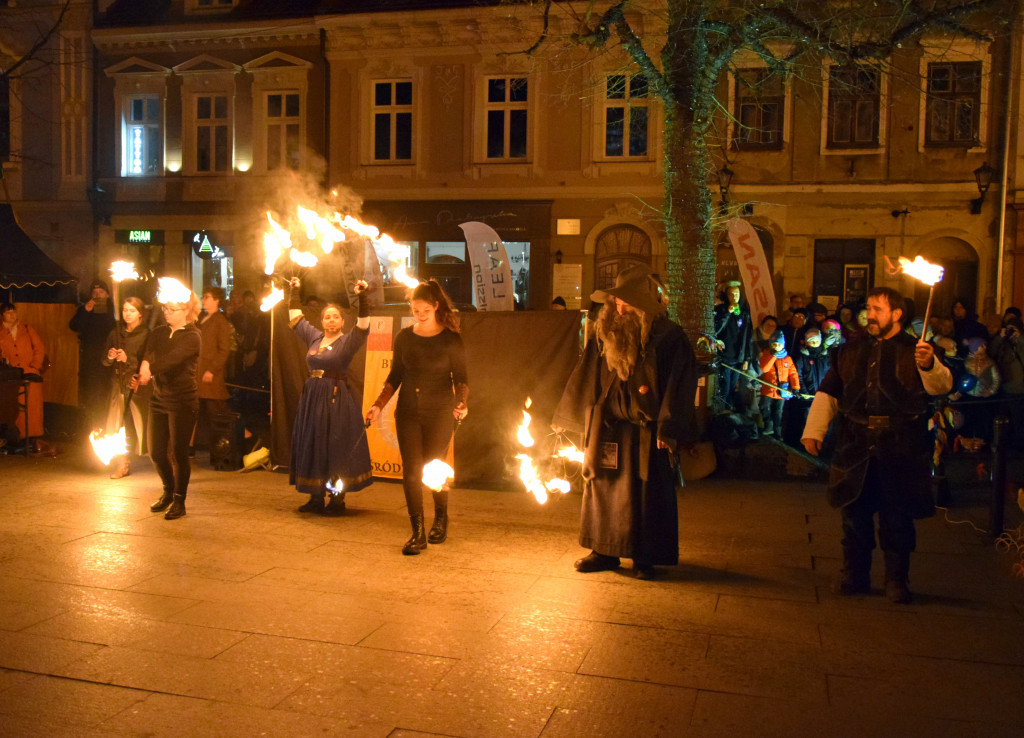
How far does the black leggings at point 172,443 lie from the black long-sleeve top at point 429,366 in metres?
2.02

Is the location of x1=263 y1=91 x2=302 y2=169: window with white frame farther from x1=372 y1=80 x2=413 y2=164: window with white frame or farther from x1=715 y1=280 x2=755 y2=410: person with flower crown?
x1=715 y1=280 x2=755 y2=410: person with flower crown

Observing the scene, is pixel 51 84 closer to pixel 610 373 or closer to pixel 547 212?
pixel 547 212

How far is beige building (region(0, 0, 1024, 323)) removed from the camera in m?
19.7

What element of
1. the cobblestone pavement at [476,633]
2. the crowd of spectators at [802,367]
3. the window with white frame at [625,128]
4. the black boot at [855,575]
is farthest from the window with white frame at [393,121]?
the black boot at [855,575]

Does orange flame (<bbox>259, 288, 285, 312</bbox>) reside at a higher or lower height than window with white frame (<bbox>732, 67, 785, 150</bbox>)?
lower

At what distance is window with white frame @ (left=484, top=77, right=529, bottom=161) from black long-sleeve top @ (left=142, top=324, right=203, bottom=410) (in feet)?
48.6

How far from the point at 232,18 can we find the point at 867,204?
51.0 ft

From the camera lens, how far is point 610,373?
631cm

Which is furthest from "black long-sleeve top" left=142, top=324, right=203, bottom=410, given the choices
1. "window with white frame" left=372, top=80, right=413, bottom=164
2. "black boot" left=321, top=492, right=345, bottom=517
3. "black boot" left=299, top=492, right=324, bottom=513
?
"window with white frame" left=372, top=80, right=413, bottom=164

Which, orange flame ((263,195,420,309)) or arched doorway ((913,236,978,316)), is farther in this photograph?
arched doorway ((913,236,978,316))

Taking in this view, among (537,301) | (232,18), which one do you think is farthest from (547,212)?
(232,18)

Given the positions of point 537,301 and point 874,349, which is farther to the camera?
point 537,301

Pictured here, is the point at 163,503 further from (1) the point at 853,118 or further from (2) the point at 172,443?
(1) the point at 853,118

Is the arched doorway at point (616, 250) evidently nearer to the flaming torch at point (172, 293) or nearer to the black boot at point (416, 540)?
the flaming torch at point (172, 293)
